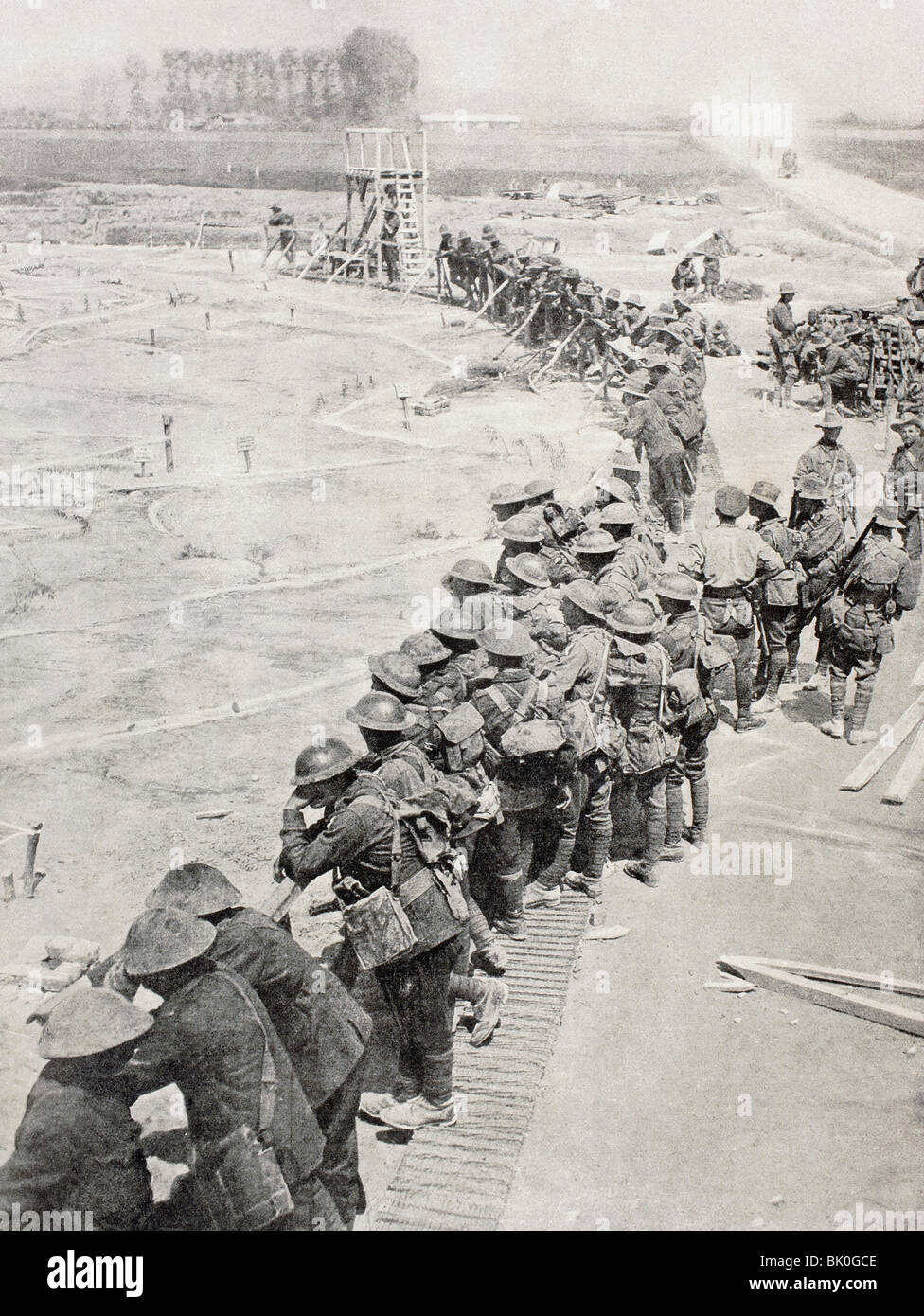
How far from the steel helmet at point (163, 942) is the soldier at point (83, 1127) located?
13cm

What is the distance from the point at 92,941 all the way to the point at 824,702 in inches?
247

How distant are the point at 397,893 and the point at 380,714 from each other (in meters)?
0.83

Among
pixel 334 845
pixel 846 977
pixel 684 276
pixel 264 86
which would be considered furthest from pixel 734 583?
pixel 264 86

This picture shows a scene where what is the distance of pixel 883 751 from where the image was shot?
8586mm

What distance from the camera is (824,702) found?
9.63 meters

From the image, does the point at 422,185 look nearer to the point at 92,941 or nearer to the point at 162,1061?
the point at 92,941

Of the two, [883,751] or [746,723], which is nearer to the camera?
[883,751]

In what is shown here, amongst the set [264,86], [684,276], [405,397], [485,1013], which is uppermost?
[264,86]

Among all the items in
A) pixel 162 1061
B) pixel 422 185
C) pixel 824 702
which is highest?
pixel 422 185

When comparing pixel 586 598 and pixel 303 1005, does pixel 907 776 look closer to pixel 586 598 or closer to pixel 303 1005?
pixel 586 598

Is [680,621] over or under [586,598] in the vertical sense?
under

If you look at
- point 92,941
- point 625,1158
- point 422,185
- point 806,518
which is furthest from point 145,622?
point 422,185

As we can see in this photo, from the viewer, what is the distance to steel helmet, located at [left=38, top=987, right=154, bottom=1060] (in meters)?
3.57

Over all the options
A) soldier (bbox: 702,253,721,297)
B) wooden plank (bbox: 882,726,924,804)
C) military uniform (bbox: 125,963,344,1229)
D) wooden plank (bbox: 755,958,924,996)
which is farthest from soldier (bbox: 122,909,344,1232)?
soldier (bbox: 702,253,721,297)
